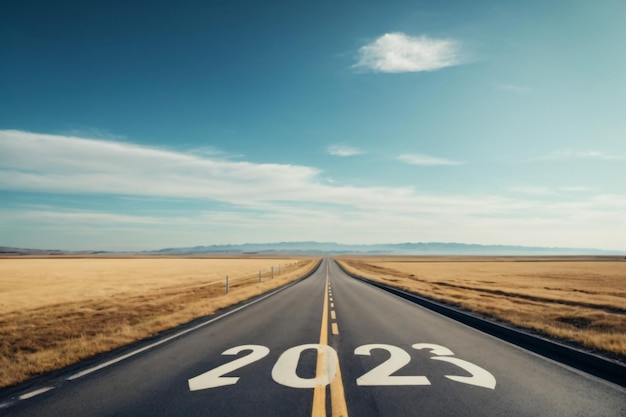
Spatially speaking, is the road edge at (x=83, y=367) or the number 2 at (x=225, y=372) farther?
the number 2 at (x=225, y=372)

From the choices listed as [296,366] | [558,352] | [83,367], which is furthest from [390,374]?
[83,367]

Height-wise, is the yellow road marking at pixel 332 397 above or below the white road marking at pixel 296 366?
above

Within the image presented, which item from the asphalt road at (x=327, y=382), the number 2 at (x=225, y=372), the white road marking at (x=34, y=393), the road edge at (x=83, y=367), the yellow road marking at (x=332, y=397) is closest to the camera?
the yellow road marking at (x=332, y=397)

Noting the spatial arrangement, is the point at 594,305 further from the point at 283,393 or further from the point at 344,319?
the point at 283,393

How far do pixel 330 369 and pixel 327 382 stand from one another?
761 millimetres

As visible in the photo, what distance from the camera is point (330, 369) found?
6.42m

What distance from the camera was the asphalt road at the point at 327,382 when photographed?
15.6 feet

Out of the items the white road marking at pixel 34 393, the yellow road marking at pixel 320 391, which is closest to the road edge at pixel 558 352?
the yellow road marking at pixel 320 391

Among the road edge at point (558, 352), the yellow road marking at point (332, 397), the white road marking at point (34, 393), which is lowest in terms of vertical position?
the road edge at point (558, 352)

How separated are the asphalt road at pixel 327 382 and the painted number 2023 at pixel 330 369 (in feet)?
0.06

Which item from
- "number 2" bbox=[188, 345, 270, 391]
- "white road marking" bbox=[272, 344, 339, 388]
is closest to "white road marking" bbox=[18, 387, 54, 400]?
"number 2" bbox=[188, 345, 270, 391]

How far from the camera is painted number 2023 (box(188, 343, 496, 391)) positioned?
5.72 m

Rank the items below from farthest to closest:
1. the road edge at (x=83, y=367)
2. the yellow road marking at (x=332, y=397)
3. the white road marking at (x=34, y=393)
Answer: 1. the road edge at (x=83, y=367)
2. the white road marking at (x=34, y=393)
3. the yellow road marking at (x=332, y=397)

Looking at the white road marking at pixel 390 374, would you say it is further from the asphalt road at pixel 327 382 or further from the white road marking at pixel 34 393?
the white road marking at pixel 34 393
